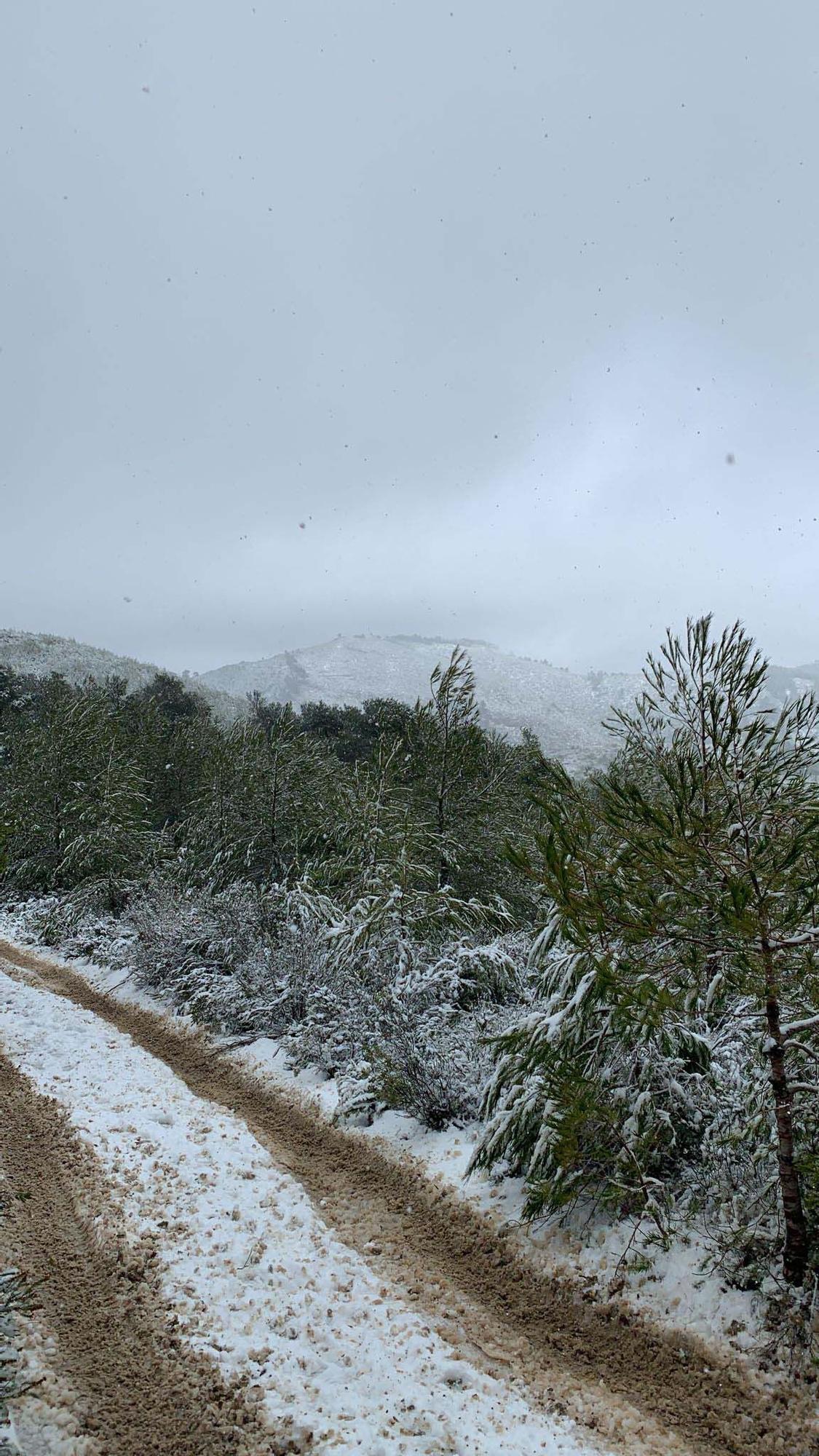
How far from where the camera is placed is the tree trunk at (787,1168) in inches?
148

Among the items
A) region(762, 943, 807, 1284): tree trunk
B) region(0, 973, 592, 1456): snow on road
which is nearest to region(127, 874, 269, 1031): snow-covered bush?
region(0, 973, 592, 1456): snow on road

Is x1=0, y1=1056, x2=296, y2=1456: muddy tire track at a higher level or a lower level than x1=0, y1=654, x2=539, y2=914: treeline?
lower

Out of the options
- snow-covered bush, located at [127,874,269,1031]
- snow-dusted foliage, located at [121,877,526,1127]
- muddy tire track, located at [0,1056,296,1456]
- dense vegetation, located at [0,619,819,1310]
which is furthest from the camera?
snow-covered bush, located at [127,874,269,1031]

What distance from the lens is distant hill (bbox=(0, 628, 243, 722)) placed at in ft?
185

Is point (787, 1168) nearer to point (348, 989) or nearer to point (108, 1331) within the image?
point (108, 1331)

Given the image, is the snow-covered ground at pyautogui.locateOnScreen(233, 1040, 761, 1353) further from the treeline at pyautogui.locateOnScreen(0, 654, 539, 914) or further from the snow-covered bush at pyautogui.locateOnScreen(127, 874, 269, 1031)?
the snow-covered bush at pyautogui.locateOnScreen(127, 874, 269, 1031)

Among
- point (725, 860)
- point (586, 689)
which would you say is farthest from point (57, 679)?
point (586, 689)

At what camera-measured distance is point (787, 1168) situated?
3766 mm

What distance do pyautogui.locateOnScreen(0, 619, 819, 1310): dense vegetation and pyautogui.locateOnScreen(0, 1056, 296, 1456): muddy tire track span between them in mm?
2236

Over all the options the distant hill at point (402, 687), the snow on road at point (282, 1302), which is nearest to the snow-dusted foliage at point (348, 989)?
the snow on road at point (282, 1302)

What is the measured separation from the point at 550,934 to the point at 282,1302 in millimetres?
3129

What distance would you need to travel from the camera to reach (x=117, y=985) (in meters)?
11.2

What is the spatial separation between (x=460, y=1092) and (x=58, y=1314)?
3.60 metres

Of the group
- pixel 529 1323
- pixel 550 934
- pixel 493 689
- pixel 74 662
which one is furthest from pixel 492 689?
pixel 529 1323
